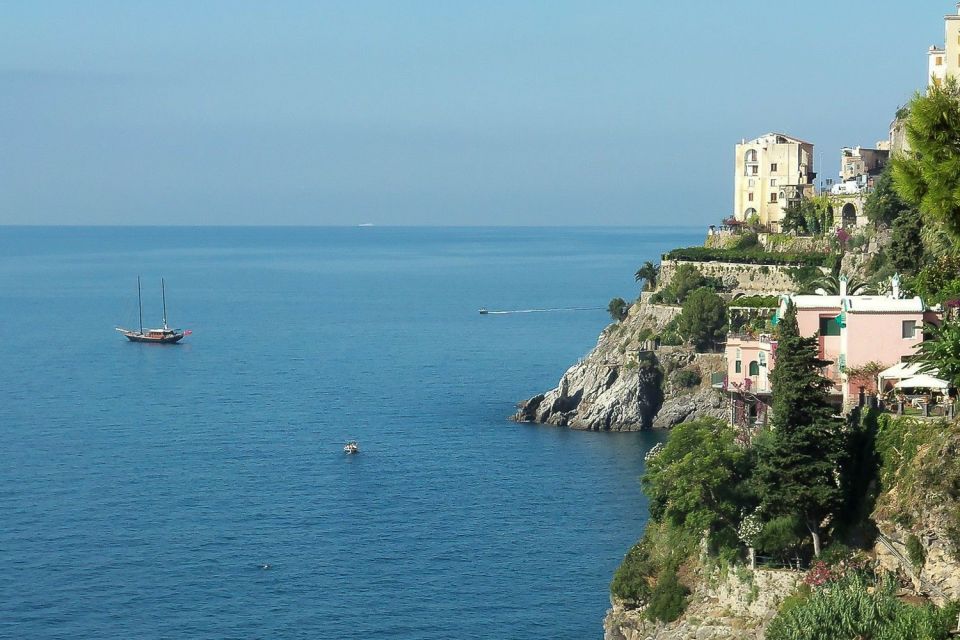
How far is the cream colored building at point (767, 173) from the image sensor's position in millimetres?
104562

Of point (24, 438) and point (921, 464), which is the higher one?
point (921, 464)

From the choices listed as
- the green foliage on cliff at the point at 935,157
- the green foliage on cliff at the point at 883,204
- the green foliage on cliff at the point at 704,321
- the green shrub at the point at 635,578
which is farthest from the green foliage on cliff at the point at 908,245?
the green foliage on cliff at the point at 704,321

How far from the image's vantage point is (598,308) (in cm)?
17338

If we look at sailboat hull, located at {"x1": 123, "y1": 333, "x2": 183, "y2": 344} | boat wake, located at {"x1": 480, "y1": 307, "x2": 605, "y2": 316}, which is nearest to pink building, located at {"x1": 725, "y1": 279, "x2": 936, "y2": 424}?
sailboat hull, located at {"x1": 123, "y1": 333, "x2": 183, "y2": 344}

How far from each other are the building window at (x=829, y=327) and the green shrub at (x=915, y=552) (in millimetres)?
9850

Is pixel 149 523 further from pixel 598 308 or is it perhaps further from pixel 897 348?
pixel 598 308

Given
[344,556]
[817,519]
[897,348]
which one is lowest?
[344,556]

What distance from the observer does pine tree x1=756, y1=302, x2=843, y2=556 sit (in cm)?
3931

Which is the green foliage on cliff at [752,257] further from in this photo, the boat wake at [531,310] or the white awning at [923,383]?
the boat wake at [531,310]

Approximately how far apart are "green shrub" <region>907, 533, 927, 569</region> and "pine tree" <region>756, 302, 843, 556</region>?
9.08 feet

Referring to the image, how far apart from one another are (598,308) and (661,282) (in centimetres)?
7322

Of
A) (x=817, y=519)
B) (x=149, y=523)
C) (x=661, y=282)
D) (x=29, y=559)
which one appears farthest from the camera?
(x=661, y=282)

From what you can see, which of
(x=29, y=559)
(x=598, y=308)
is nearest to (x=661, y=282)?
(x=29, y=559)

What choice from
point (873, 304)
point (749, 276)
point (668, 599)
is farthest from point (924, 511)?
point (749, 276)
